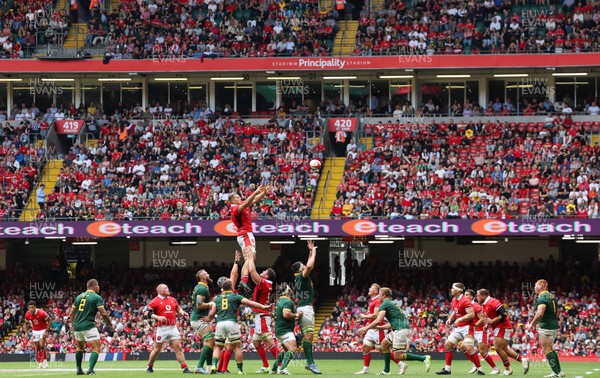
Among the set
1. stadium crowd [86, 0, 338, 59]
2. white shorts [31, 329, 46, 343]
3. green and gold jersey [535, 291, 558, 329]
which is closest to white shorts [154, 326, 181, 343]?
green and gold jersey [535, 291, 558, 329]

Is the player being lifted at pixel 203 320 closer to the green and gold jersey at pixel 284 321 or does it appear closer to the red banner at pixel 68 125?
the green and gold jersey at pixel 284 321

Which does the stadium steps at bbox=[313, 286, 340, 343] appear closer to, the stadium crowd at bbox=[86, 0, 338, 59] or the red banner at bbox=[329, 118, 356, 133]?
the red banner at bbox=[329, 118, 356, 133]

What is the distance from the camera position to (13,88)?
5844 centimetres

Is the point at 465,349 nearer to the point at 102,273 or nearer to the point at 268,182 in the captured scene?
the point at 268,182

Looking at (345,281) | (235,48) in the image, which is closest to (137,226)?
(345,281)

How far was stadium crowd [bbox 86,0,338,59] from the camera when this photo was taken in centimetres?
5522

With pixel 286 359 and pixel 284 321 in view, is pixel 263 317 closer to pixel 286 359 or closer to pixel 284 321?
pixel 284 321

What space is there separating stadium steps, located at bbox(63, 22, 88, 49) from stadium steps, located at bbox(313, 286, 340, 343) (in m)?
18.8

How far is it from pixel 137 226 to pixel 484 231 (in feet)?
44.9

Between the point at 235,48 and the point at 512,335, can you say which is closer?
the point at 512,335

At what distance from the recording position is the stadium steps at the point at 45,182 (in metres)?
48.6

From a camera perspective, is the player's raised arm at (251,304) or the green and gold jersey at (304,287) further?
the green and gold jersey at (304,287)

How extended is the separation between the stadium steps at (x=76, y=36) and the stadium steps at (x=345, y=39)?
1270 cm

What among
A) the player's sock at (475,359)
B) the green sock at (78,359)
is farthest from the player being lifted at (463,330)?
the green sock at (78,359)
